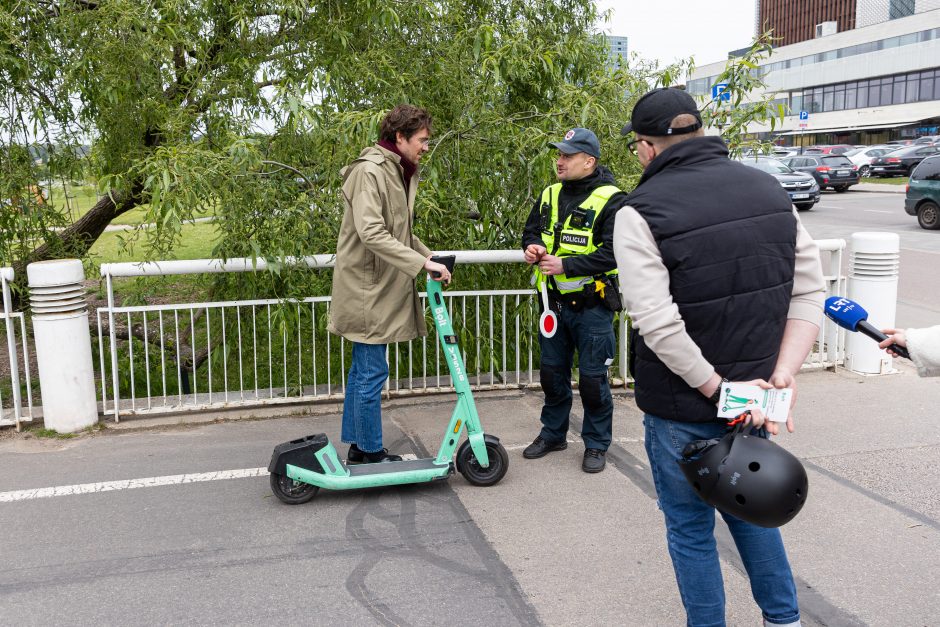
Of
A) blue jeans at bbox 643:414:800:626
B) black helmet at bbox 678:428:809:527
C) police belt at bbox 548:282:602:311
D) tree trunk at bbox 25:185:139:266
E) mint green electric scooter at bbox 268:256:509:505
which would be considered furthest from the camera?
tree trunk at bbox 25:185:139:266

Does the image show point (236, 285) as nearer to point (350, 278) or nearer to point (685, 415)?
point (350, 278)

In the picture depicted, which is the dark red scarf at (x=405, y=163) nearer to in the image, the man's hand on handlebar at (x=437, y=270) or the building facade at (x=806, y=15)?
the man's hand on handlebar at (x=437, y=270)

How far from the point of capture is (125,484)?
485 cm

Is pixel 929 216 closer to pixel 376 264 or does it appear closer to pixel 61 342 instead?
pixel 376 264

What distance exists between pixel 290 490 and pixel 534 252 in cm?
186

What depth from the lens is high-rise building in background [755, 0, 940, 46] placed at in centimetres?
8538

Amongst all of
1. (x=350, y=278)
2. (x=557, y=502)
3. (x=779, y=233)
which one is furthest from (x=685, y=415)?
(x=350, y=278)

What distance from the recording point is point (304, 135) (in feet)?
20.6

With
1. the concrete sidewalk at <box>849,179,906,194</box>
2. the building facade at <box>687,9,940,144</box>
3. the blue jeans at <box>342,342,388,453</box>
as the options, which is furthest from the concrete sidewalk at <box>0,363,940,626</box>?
the building facade at <box>687,9,940,144</box>

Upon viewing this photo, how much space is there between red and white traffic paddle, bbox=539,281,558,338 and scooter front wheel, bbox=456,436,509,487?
0.73 metres

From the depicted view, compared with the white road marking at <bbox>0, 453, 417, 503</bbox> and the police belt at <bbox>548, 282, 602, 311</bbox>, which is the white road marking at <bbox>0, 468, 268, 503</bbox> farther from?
the police belt at <bbox>548, 282, 602, 311</bbox>

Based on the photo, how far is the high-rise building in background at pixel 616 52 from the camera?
687cm

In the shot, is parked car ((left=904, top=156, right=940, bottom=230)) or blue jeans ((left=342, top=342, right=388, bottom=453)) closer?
blue jeans ((left=342, top=342, right=388, bottom=453))

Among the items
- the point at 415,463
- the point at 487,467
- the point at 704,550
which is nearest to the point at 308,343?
the point at 415,463
